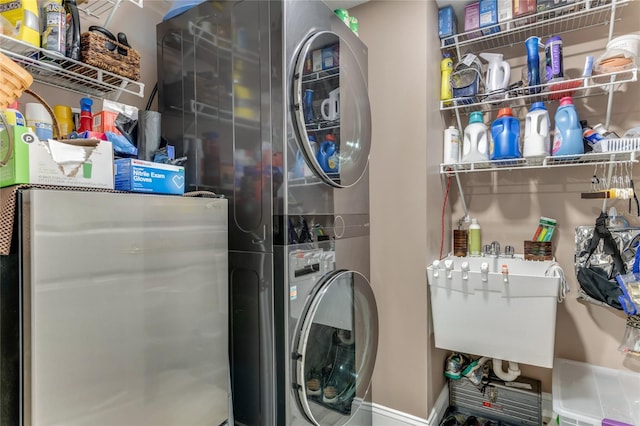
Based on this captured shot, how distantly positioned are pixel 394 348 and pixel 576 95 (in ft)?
5.62

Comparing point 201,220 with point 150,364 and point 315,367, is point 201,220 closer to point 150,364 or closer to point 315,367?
point 150,364

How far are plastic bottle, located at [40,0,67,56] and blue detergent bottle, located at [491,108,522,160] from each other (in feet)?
6.49

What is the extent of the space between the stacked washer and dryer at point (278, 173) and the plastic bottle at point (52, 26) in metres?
0.48

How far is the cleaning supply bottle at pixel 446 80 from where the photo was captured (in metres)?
1.98

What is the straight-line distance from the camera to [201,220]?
1161 mm

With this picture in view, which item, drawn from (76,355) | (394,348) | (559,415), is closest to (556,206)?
(559,415)

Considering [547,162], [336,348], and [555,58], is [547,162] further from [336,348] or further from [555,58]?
[336,348]

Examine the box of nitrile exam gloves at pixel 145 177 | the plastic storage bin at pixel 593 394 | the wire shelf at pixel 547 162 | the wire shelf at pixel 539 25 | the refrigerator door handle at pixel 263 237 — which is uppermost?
the wire shelf at pixel 539 25

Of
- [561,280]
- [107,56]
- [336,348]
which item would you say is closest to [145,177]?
[107,56]

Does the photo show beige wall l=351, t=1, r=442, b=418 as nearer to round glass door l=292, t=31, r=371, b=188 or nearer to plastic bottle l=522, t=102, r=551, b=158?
round glass door l=292, t=31, r=371, b=188

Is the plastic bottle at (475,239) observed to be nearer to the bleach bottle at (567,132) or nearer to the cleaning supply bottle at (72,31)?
the bleach bottle at (567,132)

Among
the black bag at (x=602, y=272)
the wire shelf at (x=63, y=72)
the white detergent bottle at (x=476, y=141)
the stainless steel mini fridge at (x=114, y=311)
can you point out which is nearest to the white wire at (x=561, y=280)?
the black bag at (x=602, y=272)

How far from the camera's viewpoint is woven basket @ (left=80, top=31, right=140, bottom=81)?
1.27m

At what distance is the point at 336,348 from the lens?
1.63 metres
